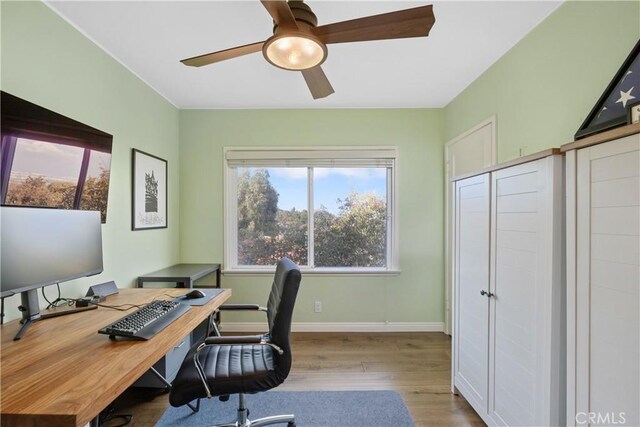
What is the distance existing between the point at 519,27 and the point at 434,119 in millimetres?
1369

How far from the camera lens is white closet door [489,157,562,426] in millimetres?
1253

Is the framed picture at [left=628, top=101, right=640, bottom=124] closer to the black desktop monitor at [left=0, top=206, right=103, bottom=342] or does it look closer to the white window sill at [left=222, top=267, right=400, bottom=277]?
the white window sill at [left=222, top=267, right=400, bottom=277]

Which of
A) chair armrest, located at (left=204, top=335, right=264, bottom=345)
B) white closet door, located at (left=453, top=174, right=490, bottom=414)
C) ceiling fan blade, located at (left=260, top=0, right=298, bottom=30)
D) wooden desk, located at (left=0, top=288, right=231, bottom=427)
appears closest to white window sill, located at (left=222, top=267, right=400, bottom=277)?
white closet door, located at (left=453, top=174, right=490, bottom=414)

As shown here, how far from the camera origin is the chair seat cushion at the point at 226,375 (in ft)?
4.50

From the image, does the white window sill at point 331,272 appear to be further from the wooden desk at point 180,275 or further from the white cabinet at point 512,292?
the white cabinet at point 512,292

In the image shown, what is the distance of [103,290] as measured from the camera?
1.92 metres

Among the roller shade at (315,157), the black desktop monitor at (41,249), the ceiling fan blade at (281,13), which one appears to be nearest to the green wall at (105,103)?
the black desktop monitor at (41,249)

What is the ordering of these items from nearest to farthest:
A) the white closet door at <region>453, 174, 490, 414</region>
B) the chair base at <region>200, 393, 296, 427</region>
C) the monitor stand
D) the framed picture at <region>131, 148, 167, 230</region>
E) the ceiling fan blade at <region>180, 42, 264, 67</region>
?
1. the monitor stand
2. the ceiling fan blade at <region>180, 42, 264, 67</region>
3. the chair base at <region>200, 393, 296, 427</region>
4. the white closet door at <region>453, 174, 490, 414</region>
5. the framed picture at <region>131, 148, 167, 230</region>

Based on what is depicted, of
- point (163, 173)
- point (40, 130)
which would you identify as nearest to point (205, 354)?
point (40, 130)

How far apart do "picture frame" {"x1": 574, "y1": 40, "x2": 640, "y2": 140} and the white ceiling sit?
69 cm

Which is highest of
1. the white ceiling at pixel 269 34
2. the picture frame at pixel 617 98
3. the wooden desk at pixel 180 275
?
the white ceiling at pixel 269 34

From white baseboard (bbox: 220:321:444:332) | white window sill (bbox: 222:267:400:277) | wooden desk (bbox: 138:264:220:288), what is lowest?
white baseboard (bbox: 220:321:444:332)

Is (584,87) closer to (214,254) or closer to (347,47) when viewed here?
(347,47)

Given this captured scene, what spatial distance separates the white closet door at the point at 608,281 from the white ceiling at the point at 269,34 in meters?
1.23
